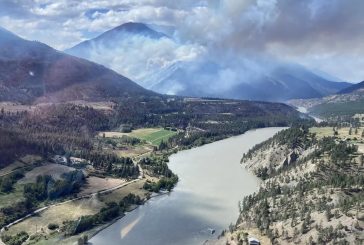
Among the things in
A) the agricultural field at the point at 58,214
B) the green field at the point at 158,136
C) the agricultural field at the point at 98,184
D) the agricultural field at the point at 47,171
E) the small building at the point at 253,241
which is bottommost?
the agricultural field at the point at 58,214

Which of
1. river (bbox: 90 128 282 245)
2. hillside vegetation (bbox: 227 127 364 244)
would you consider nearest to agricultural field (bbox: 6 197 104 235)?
river (bbox: 90 128 282 245)

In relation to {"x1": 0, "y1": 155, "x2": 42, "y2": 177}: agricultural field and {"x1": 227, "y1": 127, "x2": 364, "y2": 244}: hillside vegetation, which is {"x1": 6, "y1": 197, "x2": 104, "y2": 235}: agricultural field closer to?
{"x1": 0, "y1": 155, "x2": 42, "y2": 177}: agricultural field

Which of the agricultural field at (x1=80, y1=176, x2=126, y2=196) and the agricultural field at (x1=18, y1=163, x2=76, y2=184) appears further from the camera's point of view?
the agricultural field at (x1=18, y1=163, x2=76, y2=184)

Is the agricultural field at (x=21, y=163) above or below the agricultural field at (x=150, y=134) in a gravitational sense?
below

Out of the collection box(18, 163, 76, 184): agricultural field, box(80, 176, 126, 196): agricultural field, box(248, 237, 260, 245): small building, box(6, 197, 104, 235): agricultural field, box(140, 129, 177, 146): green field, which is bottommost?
box(6, 197, 104, 235): agricultural field

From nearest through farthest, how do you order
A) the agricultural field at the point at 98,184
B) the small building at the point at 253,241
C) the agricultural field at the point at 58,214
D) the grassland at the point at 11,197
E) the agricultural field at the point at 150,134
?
the small building at the point at 253,241 → the agricultural field at the point at 58,214 → the grassland at the point at 11,197 → the agricultural field at the point at 98,184 → the agricultural field at the point at 150,134

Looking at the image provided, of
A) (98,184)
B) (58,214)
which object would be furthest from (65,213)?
(98,184)

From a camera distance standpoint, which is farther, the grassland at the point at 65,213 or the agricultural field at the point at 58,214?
the agricultural field at the point at 58,214

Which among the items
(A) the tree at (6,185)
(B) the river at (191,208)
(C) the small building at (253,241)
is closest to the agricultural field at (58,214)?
(B) the river at (191,208)

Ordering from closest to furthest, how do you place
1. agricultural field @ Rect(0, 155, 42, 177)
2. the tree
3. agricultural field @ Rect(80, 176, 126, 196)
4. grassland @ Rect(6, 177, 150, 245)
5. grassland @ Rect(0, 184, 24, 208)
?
grassland @ Rect(6, 177, 150, 245), grassland @ Rect(0, 184, 24, 208), the tree, agricultural field @ Rect(80, 176, 126, 196), agricultural field @ Rect(0, 155, 42, 177)

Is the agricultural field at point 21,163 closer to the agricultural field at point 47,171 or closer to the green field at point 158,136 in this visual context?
the agricultural field at point 47,171
